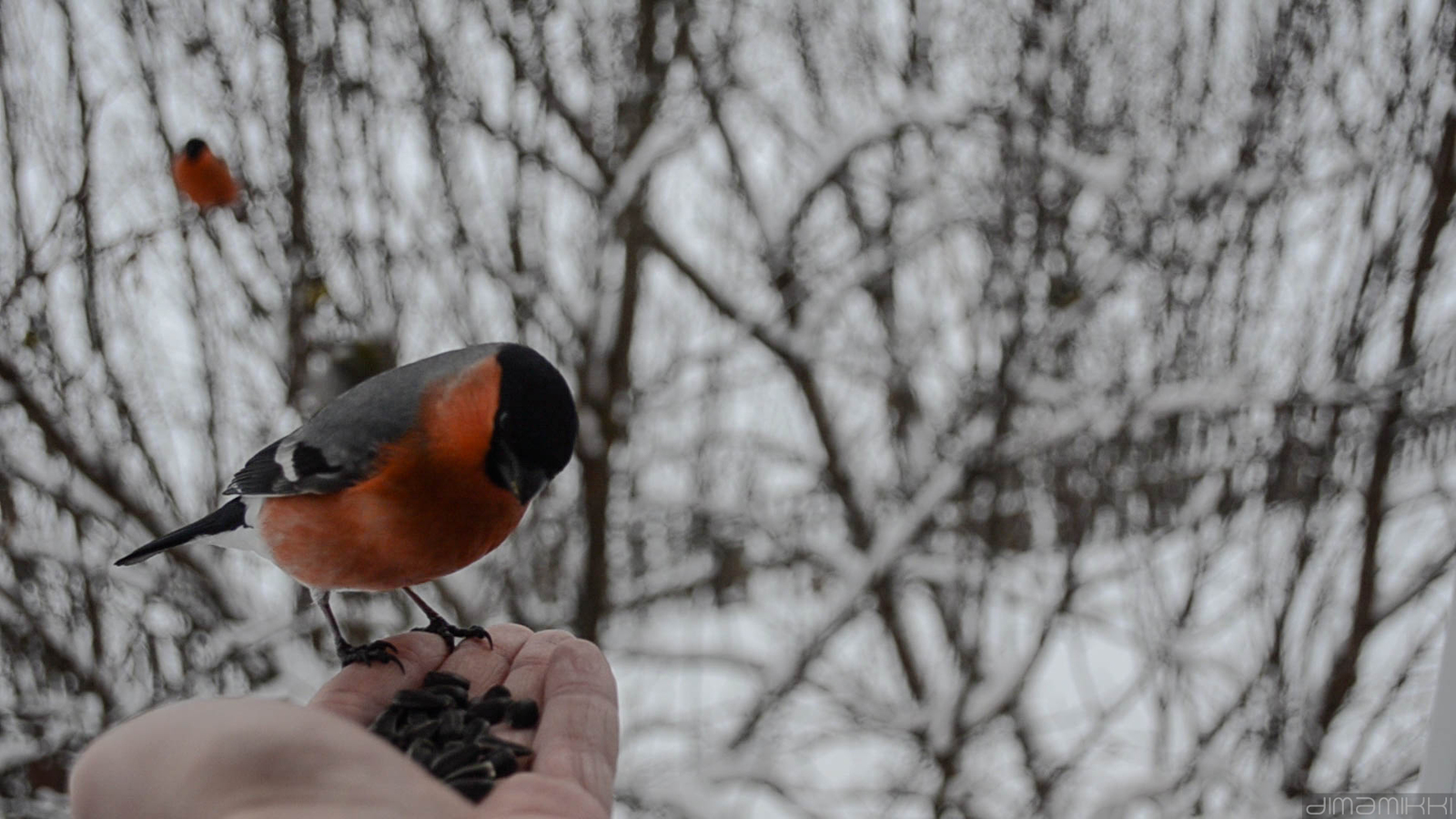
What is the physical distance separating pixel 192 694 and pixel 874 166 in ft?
12.9

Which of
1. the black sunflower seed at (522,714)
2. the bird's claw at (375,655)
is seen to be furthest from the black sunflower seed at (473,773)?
the bird's claw at (375,655)

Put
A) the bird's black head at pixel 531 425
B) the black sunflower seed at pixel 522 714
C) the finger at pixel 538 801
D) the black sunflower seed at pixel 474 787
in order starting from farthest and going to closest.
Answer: the black sunflower seed at pixel 522 714, the bird's black head at pixel 531 425, the black sunflower seed at pixel 474 787, the finger at pixel 538 801

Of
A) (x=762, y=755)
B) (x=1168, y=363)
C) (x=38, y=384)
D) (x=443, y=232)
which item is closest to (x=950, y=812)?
→ (x=762, y=755)

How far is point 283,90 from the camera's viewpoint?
14.9 feet

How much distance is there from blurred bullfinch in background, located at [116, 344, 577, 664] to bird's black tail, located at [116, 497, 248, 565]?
11 mm

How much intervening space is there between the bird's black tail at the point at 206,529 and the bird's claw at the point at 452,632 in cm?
47

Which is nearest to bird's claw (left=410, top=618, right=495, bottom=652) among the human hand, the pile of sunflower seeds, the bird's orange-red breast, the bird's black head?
the pile of sunflower seeds

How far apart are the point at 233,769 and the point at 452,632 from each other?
1.32m

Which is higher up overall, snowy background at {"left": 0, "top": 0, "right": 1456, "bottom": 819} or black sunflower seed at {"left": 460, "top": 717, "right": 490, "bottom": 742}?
snowy background at {"left": 0, "top": 0, "right": 1456, "bottom": 819}

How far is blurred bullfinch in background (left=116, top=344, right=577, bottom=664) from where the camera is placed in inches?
75.2

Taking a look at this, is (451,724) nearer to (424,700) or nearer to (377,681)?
(424,700)

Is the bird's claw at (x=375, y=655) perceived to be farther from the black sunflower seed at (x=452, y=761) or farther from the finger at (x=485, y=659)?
the black sunflower seed at (x=452, y=761)

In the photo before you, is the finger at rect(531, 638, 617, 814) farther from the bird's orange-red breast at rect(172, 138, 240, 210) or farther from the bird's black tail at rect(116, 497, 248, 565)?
the bird's orange-red breast at rect(172, 138, 240, 210)

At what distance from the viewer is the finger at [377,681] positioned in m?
2.16
